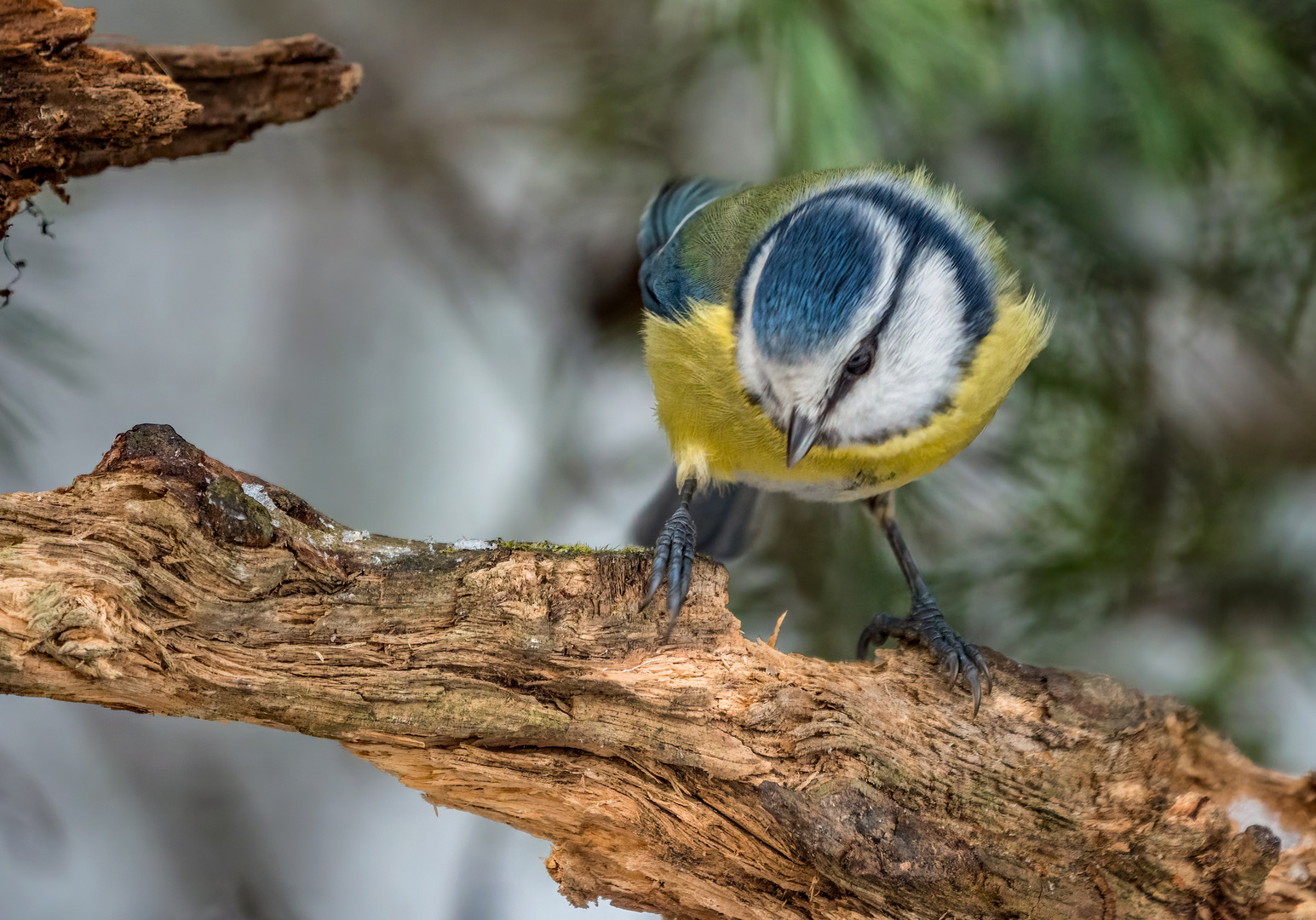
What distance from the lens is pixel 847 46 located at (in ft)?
2.95

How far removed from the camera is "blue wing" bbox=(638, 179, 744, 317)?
944 millimetres

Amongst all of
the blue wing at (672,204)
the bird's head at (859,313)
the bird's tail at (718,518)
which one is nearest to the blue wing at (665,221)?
the blue wing at (672,204)

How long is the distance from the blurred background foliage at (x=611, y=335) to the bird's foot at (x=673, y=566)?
0.38 metres

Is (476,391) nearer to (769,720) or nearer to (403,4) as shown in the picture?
(403,4)

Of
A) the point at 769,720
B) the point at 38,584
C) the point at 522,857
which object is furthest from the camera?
the point at 522,857

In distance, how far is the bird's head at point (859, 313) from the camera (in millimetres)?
717

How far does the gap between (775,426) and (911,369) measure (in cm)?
12

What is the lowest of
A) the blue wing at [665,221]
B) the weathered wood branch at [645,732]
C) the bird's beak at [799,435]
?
the weathered wood branch at [645,732]

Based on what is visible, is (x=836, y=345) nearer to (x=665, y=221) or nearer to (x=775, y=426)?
(x=775, y=426)

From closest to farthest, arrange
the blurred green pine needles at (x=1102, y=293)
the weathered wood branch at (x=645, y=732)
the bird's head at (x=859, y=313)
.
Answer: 1. the weathered wood branch at (x=645, y=732)
2. the bird's head at (x=859, y=313)
3. the blurred green pine needles at (x=1102, y=293)

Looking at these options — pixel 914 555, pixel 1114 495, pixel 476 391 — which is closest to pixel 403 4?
pixel 476 391

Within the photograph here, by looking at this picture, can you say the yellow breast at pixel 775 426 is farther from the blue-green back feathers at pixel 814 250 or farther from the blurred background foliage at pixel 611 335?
the blurred background foliage at pixel 611 335

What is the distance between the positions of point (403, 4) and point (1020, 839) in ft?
4.19

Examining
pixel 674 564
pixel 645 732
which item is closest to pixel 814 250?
pixel 674 564
